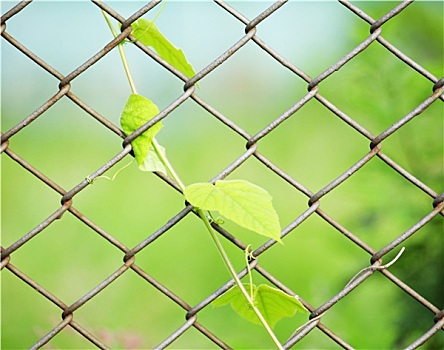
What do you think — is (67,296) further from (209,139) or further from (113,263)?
(209,139)

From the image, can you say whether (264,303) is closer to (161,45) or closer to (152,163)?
(152,163)

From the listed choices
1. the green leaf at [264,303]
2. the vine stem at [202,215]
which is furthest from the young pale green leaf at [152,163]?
the green leaf at [264,303]

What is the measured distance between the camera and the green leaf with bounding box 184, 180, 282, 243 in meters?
0.79

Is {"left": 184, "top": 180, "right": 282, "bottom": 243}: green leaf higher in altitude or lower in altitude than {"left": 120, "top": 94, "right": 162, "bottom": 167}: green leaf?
lower

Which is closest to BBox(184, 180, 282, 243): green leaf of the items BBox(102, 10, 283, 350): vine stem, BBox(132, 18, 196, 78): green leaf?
BBox(102, 10, 283, 350): vine stem

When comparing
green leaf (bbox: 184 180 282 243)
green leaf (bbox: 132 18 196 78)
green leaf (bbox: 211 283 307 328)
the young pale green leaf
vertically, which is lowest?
green leaf (bbox: 211 283 307 328)

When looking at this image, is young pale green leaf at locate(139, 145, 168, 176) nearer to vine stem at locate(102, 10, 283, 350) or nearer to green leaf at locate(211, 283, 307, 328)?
vine stem at locate(102, 10, 283, 350)

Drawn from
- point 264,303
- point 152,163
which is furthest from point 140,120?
point 264,303

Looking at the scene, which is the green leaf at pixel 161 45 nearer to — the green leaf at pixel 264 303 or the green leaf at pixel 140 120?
the green leaf at pixel 140 120

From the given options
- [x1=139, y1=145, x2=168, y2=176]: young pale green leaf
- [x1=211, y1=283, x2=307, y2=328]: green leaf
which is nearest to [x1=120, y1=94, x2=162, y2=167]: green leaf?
[x1=139, y1=145, x2=168, y2=176]: young pale green leaf

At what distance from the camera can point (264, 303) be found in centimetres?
91

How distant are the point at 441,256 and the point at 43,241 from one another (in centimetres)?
182

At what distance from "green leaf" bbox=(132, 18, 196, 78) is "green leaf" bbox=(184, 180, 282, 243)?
14 cm

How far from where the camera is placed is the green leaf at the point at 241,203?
792 mm
